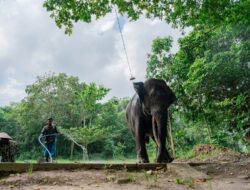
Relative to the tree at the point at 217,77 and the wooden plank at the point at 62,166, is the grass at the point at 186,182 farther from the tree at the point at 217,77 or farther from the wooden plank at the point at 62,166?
the tree at the point at 217,77

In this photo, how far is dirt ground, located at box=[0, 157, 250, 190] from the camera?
511 centimetres

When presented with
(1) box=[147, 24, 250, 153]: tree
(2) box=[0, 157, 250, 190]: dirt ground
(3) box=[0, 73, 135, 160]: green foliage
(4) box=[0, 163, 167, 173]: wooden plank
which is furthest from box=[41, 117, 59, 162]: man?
(3) box=[0, 73, 135, 160]: green foliage

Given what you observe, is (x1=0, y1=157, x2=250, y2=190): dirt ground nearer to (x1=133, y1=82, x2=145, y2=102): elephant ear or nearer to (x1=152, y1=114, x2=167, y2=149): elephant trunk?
(x1=152, y1=114, x2=167, y2=149): elephant trunk

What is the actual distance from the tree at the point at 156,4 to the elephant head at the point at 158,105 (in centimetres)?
223

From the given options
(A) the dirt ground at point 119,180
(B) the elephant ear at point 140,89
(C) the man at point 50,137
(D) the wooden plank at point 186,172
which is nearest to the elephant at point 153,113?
(B) the elephant ear at point 140,89

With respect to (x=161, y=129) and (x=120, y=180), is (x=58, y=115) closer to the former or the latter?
(x=161, y=129)

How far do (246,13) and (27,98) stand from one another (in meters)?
42.7

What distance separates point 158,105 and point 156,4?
3.33 meters

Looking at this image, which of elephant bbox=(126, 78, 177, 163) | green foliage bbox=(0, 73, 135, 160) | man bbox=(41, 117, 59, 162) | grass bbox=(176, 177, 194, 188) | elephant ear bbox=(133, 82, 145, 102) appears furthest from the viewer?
green foliage bbox=(0, 73, 135, 160)

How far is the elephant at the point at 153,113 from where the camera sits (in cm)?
782

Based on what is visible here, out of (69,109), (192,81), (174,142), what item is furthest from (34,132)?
(192,81)

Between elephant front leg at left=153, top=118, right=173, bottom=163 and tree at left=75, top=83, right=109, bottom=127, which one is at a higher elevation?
tree at left=75, top=83, right=109, bottom=127

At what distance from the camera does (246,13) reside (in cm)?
919

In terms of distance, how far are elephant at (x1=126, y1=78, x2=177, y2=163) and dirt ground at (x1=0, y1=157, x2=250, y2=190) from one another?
108 centimetres
